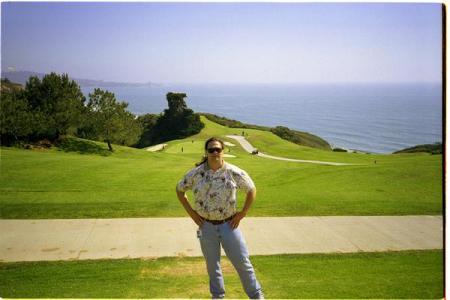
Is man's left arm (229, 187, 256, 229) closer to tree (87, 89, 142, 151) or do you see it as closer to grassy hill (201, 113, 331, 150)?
tree (87, 89, 142, 151)

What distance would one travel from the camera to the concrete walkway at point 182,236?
20.5 ft

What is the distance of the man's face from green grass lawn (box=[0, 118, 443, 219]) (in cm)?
468

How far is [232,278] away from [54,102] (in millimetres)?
27357

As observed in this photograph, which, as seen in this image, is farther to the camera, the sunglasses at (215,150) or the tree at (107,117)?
the tree at (107,117)

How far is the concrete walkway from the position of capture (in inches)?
247

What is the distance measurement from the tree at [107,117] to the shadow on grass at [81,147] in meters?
1.00

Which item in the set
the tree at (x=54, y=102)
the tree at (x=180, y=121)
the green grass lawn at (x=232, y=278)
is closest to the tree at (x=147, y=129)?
the tree at (x=180, y=121)

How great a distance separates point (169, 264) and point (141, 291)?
87cm

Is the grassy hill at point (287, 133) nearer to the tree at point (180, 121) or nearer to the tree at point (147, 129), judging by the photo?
the tree at point (147, 129)

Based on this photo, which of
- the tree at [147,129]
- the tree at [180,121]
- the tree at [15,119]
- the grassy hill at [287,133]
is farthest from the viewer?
the grassy hill at [287,133]

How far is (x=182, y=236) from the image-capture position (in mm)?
7062

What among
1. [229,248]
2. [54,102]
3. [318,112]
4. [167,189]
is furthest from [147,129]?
[229,248]

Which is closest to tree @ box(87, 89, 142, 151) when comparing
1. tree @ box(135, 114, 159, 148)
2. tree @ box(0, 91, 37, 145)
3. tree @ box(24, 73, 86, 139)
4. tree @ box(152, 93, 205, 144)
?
tree @ box(24, 73, 86, 139)

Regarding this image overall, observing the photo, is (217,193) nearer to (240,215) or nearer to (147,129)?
(240,215)
